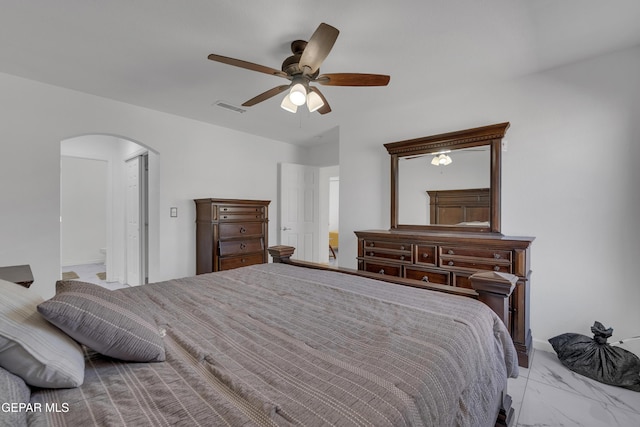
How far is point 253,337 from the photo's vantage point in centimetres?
106

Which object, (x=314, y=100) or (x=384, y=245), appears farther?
(x=384, y=245)

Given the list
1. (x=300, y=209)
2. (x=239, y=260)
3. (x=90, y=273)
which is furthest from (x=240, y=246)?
(x=90, y=273)

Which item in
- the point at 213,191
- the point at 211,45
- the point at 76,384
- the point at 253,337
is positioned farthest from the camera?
the point at 213,191

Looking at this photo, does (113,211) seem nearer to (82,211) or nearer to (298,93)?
(82,211)

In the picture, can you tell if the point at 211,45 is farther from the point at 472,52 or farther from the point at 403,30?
the point at 472,52

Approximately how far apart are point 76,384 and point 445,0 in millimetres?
2431

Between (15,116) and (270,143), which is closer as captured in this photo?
(15,116)

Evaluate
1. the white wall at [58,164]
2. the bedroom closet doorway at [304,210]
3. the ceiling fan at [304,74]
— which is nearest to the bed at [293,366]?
the ceiling fan at [304,74]

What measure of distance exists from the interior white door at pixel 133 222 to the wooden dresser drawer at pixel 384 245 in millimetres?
3509

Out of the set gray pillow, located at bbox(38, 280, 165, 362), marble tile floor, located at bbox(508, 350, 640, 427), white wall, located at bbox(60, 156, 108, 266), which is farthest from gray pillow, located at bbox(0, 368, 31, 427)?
white wall, located at bbox(60, 156, 108, 266)

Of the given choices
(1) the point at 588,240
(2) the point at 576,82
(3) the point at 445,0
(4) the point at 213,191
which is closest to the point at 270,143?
(4) the point at 213,191

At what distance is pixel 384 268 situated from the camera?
118 inches

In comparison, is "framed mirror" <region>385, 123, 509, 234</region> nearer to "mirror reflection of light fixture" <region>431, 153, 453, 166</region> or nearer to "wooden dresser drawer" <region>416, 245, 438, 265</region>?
Answer: "mirror reflection of light fixture" <region>431, 153, 453, 166</region>

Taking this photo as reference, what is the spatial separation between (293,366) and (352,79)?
6.13 feet
